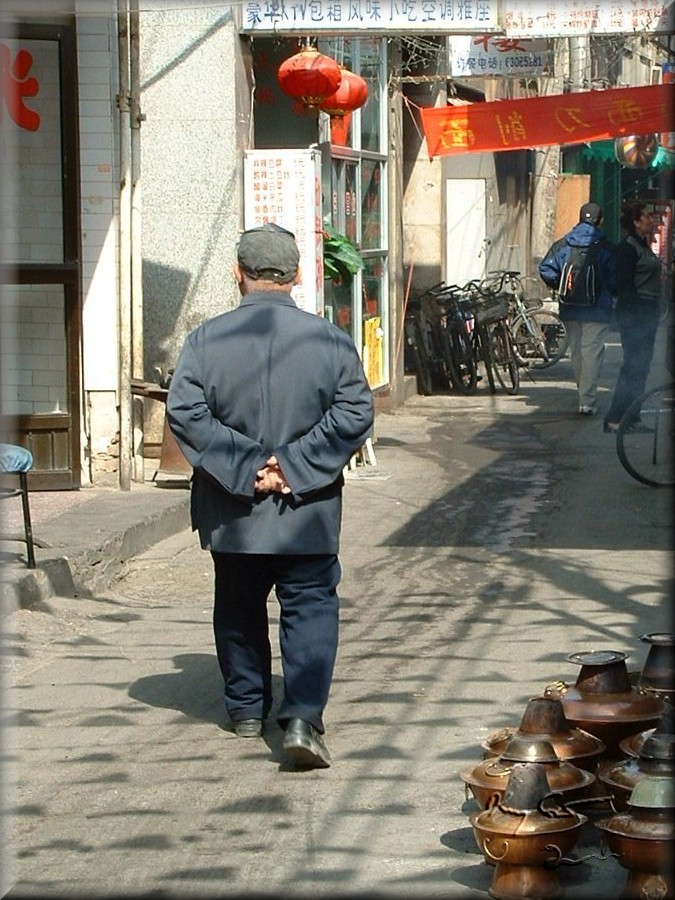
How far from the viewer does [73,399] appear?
10.9 metres

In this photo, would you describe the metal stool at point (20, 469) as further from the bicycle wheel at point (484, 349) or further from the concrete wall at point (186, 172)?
the bicycle wheel at point (484, 349)

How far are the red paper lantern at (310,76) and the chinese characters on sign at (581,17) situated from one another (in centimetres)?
175

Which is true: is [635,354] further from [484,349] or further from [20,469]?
[20,469]

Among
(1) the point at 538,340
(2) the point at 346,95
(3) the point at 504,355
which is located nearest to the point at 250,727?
(2) the point at 346,95

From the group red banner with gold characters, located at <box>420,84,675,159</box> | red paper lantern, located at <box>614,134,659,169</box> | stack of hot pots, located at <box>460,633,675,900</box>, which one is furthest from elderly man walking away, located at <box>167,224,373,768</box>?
red paper lantern, located at <box>614,134,659,169</box>

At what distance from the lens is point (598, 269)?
49.2 ft

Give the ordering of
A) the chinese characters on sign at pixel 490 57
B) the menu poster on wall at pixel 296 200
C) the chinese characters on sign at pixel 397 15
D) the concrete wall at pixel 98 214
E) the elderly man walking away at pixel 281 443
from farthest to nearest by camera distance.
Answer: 1. the chinese characters on sign at pixel 490 57
2. the menu poster on wall at pixel 296 200
3. the concrete wall at pixel 98 214
4. the chinese characters on sign at pixel 397 15
5. the elderly man walking away at pixel 281 443

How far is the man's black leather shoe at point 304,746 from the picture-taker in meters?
5.37

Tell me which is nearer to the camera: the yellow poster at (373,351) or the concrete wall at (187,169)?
the concrete wall at (187,169)

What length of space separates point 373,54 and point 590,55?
14.9 metres

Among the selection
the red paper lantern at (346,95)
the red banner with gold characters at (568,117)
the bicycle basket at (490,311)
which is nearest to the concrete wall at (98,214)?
the red paper lantern at (346,95)

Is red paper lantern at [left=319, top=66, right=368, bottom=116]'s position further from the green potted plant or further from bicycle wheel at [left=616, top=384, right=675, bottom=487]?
bicycle wheel at [left=616, top=384, right=675, bottom=487]

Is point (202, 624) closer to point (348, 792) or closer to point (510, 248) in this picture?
point (348, 792)

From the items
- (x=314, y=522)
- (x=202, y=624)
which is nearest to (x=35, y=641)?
(x=202, y=624)
